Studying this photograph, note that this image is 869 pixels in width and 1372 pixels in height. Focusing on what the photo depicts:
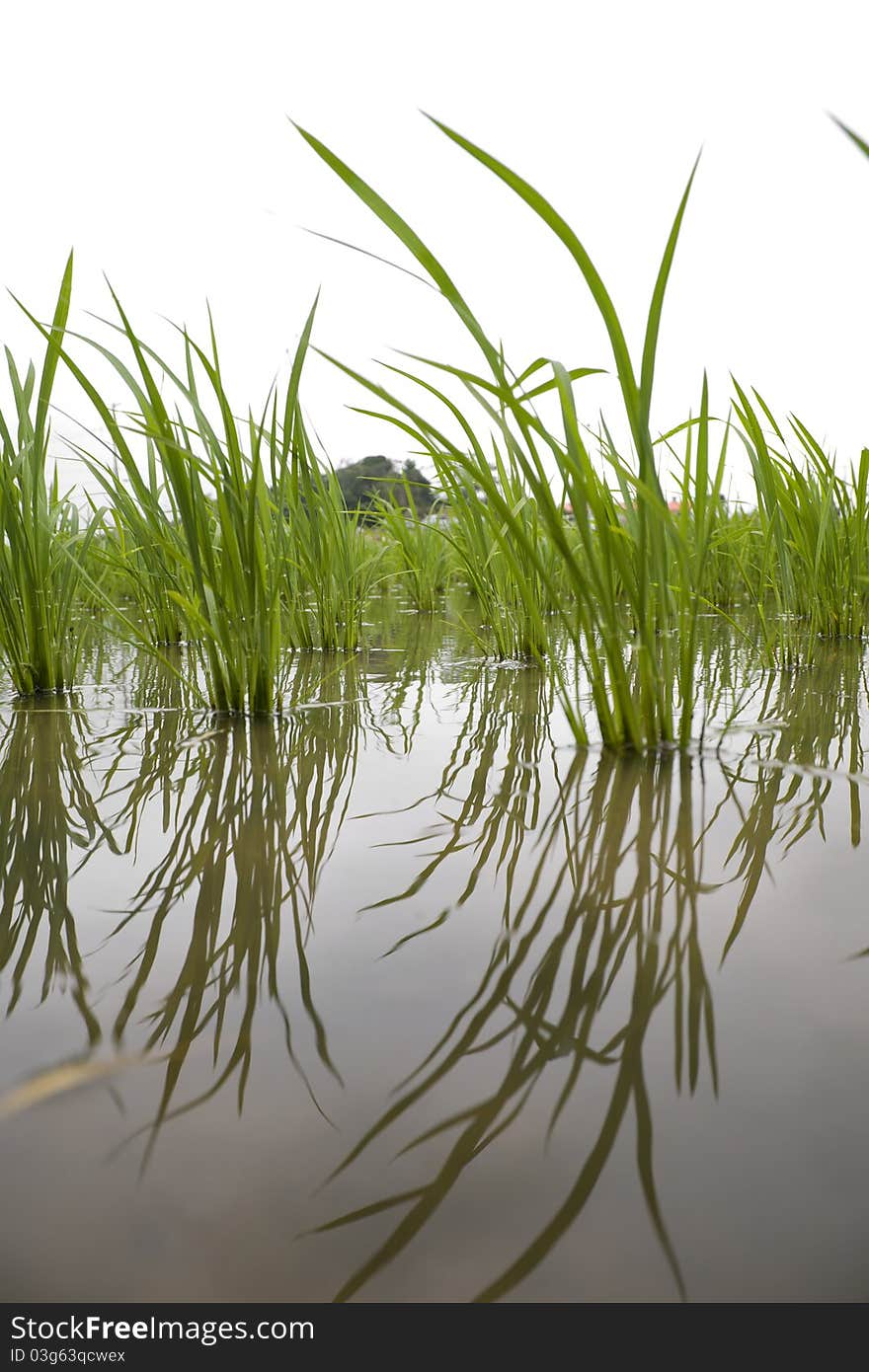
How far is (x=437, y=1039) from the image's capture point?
0.51 m

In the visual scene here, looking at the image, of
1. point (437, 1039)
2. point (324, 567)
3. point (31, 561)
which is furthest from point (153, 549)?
point (437, 1039)

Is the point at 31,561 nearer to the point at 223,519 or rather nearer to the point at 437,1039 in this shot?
the point at 223,519

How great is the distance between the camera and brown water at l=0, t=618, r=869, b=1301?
0.37 metres

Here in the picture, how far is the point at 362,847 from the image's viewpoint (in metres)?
0.83

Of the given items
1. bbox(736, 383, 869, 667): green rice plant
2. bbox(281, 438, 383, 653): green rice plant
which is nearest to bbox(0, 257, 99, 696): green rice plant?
bbox(281, 438, 383, 653): green rice plant

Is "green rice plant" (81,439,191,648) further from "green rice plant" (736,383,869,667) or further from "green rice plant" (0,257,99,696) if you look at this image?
"green rice plant" (736,383,869,667)

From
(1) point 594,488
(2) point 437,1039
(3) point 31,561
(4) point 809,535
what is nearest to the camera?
(2) point 437,1039

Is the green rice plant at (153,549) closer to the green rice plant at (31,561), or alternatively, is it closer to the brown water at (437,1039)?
the green rice plant at (31,561)

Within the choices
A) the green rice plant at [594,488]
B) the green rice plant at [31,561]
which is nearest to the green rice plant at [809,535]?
the green rice plant at [594,488]

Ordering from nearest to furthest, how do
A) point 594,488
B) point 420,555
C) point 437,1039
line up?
point 437,1039
point 594,488
point 420,555

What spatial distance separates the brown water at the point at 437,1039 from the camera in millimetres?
373

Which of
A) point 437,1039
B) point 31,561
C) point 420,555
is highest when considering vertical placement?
point 420,555

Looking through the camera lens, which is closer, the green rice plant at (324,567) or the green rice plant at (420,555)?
the green rice plant at (324,567)
